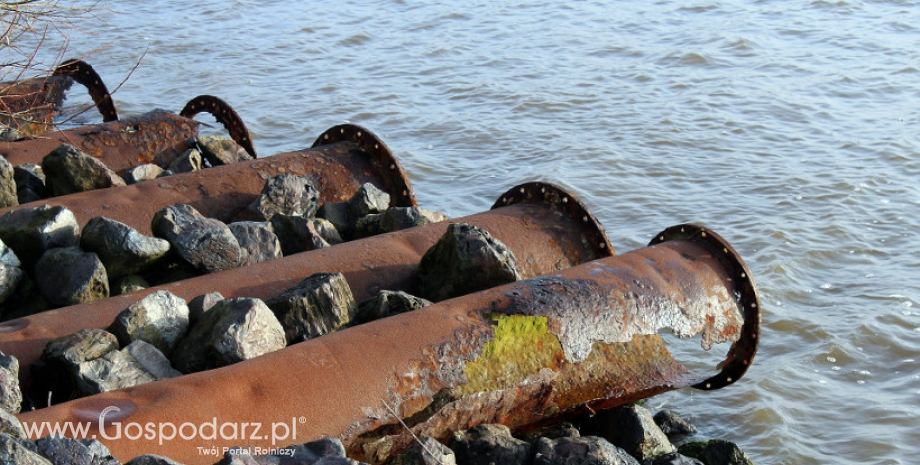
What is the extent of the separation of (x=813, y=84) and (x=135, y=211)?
9.25 metres

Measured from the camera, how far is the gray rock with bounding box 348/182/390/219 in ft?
18.4

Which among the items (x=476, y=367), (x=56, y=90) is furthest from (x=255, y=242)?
(x=56, y=90)

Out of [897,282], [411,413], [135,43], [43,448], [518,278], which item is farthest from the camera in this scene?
[135,43]

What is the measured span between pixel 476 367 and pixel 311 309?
0.78 m

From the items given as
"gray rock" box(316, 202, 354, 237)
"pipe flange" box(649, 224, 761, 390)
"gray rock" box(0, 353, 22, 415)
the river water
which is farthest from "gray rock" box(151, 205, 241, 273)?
the river water

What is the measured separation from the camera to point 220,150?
6.77 metres

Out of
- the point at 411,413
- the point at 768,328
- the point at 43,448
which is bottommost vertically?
the point at 768,328

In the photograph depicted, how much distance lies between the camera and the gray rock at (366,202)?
5617 millimetres

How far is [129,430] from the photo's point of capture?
2998 millimetres

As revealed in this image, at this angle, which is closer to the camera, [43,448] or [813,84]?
[43,448]

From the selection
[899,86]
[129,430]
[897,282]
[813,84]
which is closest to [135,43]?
[813,84]

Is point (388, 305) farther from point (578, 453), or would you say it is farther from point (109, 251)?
point (109, 251)

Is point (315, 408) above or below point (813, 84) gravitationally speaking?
above

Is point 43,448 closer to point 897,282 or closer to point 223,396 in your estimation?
point 223,396
